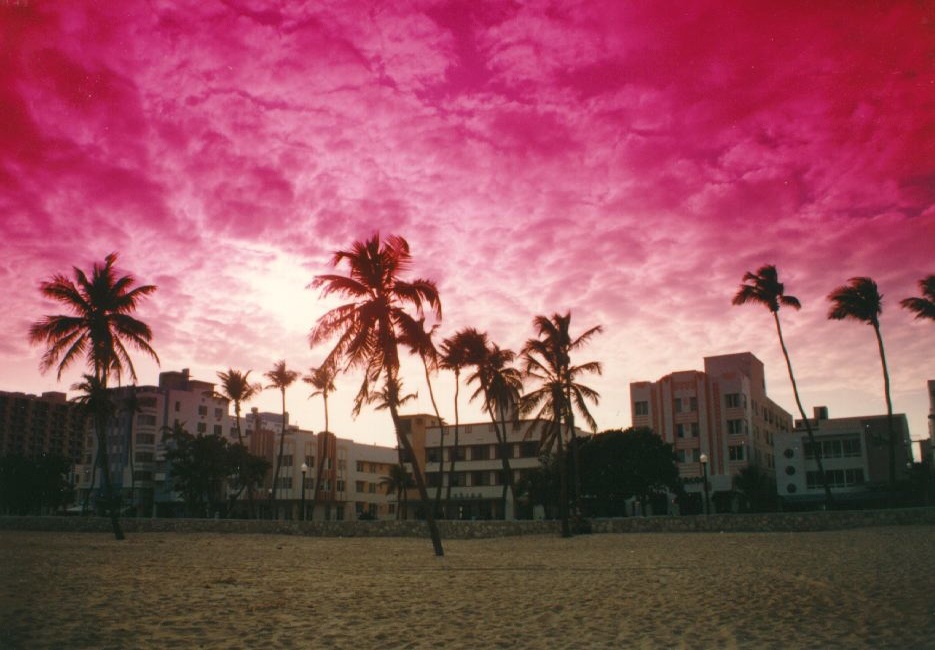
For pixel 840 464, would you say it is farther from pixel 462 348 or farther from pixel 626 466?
pixel 462 348

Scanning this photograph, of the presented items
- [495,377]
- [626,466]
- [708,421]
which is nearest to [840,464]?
[708,421]

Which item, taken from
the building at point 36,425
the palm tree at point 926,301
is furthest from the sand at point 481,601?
the building at point 36,425

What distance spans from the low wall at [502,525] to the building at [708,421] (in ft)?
130

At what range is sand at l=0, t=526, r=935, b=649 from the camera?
923 centimetres

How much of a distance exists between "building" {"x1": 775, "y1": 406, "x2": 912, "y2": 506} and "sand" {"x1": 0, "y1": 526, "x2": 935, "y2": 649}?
5364cm

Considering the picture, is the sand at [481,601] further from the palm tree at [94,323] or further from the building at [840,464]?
the building at [840,464]

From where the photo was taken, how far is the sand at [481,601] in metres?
9.23

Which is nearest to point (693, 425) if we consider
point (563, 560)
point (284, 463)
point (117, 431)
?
point (284, 463)

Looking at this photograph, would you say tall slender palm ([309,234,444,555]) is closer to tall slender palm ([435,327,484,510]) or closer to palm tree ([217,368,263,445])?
tall slender palm ([435,327,484,510])

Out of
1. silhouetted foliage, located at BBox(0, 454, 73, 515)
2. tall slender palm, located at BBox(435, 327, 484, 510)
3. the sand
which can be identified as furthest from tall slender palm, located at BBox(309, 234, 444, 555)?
silhouetted foliage, located at BBox(0, 454, 73, 515)

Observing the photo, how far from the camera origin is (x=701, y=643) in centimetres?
902

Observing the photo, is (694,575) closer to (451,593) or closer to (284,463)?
(451,593)

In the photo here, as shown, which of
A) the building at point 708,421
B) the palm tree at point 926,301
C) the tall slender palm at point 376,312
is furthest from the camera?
the building at point 708,421

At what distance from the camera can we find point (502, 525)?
3797 centimetres
